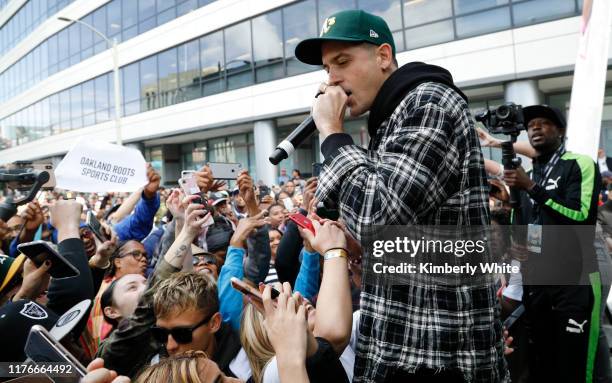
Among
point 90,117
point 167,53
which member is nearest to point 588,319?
point 167,53

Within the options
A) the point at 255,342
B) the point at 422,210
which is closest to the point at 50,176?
the point at 255,342

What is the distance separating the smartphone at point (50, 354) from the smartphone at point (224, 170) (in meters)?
2.29

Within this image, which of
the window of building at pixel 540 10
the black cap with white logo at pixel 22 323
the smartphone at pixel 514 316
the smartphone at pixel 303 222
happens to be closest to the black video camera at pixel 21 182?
the black cap with white logo at pixel 22 323

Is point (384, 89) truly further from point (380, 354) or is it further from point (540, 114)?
point (540, 114)

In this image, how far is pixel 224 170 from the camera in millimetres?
3461

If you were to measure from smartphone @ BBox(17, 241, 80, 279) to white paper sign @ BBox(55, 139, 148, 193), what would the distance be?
1.51 m

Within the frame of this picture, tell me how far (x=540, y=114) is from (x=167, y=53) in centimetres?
1874

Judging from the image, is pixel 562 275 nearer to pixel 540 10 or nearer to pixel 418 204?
pixel 418 204

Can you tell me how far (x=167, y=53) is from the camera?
19.2 metres

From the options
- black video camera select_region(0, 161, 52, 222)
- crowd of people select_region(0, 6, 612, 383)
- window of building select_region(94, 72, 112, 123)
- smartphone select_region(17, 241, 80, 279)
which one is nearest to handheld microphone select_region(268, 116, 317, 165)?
crowd of people select_region(0, 6, 612, 383)

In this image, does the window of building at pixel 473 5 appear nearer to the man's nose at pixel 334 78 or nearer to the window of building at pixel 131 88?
the man's nose at pixel 334 78

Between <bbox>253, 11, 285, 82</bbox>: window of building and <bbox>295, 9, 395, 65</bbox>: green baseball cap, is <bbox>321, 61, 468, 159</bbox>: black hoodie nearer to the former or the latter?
<bbox>295, 9, 395, 65</bbox>: green baseball cap

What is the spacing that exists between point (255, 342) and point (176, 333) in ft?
1.23

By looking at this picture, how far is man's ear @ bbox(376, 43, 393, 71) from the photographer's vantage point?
139cm
